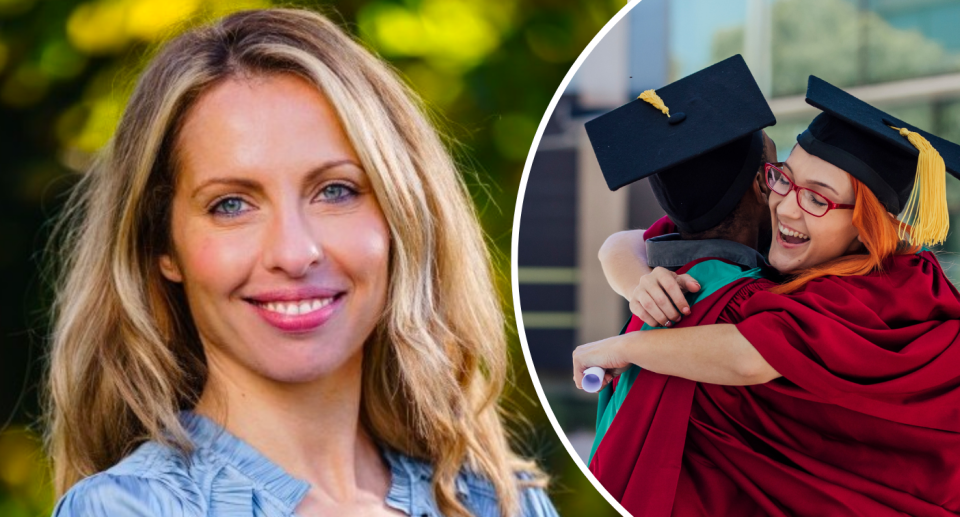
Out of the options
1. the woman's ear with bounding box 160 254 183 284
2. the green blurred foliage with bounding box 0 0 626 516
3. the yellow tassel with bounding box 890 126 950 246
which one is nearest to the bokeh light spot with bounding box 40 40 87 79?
the green blurred foliage with bounding box 0 0 626 516

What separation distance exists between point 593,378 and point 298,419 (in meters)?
0.49

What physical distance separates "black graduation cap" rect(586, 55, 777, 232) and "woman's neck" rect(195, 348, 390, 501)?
1.86ft

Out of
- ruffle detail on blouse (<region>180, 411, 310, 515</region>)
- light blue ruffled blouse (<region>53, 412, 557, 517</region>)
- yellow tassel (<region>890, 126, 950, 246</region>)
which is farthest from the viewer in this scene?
ruffle detail on blouse (<region>180, 411, 310, 515</region>)

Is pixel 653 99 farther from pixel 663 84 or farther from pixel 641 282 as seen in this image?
pixel 641 282

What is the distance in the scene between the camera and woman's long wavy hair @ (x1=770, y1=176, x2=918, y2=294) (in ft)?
Result: 3.85

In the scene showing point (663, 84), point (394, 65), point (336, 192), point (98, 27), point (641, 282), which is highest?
point (98, 27)

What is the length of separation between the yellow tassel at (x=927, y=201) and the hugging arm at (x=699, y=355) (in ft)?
0.67

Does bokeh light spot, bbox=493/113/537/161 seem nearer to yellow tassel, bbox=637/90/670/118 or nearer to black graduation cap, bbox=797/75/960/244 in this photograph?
yellow tassel, bbox=637/90/670/118

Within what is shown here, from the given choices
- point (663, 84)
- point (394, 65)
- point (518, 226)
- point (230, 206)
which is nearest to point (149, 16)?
point (394, 65)

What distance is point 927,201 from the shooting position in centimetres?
117

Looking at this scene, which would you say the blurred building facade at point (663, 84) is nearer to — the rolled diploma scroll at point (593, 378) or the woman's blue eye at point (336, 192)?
the rolled diploma scroll at point (593, 378)

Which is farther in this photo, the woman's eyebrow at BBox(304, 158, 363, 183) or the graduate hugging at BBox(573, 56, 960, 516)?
the woman's eyebrow at BBox(304, 158, 363, 183)

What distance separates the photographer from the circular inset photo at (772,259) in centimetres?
118

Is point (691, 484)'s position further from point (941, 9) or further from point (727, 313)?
point (941, 9)
